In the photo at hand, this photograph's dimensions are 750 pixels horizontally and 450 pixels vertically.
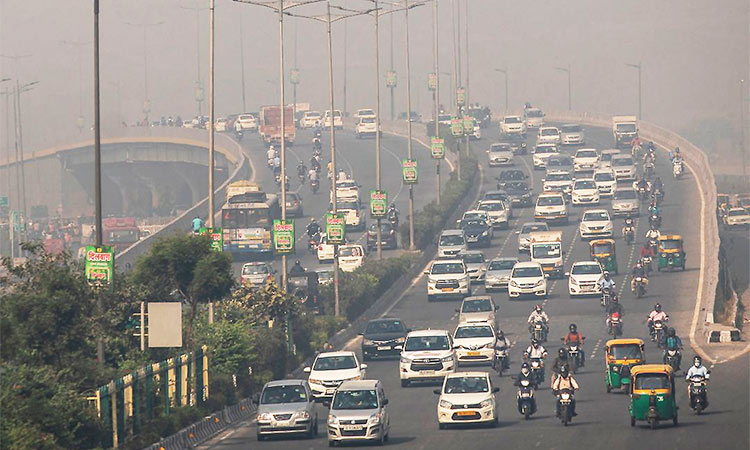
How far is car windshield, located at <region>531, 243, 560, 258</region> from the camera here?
252 feet

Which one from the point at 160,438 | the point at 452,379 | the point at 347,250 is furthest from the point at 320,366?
the point at 347,250

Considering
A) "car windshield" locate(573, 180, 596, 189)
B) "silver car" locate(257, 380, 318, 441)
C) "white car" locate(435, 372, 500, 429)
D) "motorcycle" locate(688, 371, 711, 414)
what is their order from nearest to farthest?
"silver car" locate(257, 380, 318, 441) → "white car" locate(435, 372, 500, 429) → "motorcycle" locate(688, 371, 711, 414) → "car windshield" locate(573, 180, 596, 189)

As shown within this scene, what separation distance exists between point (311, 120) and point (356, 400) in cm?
12879

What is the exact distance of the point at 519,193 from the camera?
105 m

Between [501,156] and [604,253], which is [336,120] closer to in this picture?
[501,156]

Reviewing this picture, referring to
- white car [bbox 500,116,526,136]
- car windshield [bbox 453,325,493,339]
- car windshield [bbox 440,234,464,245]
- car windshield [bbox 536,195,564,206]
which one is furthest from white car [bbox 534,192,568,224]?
white car [bbox 500,116,526,136]

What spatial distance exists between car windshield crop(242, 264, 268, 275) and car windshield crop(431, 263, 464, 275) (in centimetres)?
797

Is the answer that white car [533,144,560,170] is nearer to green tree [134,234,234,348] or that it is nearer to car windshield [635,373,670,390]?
green tree [134,234,234,348]

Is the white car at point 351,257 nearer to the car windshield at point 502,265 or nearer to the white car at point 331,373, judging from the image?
the car windshield at point 502,265

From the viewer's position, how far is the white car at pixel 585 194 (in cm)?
9856

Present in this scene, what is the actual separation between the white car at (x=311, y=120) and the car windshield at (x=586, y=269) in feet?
313

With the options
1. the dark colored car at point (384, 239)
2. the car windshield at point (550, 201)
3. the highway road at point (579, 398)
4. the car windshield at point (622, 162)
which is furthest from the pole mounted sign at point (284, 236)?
the car windshield at point (622, 162)

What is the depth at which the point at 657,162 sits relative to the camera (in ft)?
403

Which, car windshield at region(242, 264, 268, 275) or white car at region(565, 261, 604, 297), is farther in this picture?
car windshield at region(242, 264, 268, 275)
